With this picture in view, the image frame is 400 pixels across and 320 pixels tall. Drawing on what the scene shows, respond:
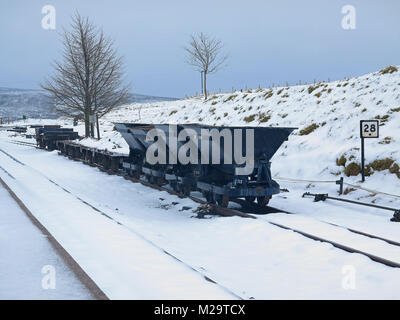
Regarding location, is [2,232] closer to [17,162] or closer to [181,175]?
[181,175]

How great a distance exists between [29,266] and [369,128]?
11.1 meters

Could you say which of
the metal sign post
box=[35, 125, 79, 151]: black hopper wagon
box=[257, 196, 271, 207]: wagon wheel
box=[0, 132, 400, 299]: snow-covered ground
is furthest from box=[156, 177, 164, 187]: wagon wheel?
box=[35, 125, 79, 151]: black hopper wagon

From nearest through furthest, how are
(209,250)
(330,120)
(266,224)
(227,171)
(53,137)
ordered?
1. (209,250)
2. (266,224)
3. (227,171)
4. (330,120)
5. (53,137)

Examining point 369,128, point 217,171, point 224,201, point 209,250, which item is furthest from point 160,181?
point 209,250

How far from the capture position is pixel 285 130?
39.7 ft

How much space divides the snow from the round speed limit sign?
10.1m

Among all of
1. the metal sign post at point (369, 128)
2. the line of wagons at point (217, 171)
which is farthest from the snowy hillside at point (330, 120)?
the line of wagons at point (217, 171)

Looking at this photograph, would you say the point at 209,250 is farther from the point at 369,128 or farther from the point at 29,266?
the point at 369,128

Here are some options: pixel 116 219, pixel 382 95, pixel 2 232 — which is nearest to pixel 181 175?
pixel 116 219

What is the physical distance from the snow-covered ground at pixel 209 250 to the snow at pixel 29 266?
0.33 metres

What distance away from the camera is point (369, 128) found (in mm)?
14281

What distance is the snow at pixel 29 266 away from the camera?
19.5 feet

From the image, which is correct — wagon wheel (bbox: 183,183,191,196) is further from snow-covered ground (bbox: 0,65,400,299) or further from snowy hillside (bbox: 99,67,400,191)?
snowy hillside (bbox: 99,67,400,191)

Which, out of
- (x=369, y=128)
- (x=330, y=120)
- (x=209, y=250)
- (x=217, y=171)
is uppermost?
(x=330, y=120)
